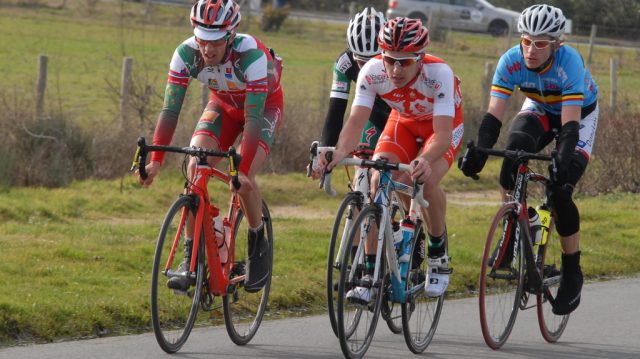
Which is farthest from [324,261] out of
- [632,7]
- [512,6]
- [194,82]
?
[512,6]

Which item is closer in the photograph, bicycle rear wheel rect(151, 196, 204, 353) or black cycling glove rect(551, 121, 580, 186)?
bicycle rear wheel rect(151, 196, 204, 353)

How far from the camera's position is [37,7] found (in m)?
41.6

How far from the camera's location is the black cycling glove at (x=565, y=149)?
7.96 metres

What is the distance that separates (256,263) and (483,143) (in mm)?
1679

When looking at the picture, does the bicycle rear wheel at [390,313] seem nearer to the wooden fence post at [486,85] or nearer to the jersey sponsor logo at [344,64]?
the jersey sponsor logo at [344,64]

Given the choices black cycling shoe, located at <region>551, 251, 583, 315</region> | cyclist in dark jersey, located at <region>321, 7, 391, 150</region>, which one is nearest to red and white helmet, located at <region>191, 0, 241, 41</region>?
cyclist in dark jersey, located at <region>321, 7, 391, 150</region>

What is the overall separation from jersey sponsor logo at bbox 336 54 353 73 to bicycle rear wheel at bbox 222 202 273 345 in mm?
1142

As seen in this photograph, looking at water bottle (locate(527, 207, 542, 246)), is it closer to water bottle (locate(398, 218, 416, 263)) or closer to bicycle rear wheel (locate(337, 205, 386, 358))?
water bottle (locate(398, 218, 416, 263))

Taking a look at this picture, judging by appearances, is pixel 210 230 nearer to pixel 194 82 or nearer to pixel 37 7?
pixel 194 82

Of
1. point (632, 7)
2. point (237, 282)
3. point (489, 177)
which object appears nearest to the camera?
point (237, 282)

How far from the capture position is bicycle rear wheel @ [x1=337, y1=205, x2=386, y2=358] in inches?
276

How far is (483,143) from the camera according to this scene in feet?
26.8

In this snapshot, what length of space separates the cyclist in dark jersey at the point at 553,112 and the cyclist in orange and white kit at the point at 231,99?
1399mm

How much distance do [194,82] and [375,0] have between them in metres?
28.3
